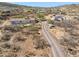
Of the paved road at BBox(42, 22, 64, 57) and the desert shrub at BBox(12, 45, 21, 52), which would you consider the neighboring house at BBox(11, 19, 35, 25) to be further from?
the desert shrub at BBox(12, 45, 21, 52)

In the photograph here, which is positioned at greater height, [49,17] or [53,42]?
[49,17]

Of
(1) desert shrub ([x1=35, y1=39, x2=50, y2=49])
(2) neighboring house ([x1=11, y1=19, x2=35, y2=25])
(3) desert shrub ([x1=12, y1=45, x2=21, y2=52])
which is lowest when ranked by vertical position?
(3) desert shrub ([x1=12, y1=45, x2=21, y2=52])

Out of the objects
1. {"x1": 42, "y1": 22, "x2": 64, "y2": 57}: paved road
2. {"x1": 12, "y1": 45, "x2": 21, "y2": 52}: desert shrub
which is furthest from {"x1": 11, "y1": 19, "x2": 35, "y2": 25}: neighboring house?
{"x1": 12, "y1": 45, "x2": 21, "y2": 52}: desert shrub

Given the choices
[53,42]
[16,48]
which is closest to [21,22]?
[16,48]

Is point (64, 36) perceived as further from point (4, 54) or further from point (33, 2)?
point (4, 54)

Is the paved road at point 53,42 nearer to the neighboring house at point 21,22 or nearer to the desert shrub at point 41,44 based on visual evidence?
the desert shrub at point 41,44

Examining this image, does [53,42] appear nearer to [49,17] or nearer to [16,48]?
[49,17]

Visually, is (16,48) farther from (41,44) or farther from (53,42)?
(53,42)

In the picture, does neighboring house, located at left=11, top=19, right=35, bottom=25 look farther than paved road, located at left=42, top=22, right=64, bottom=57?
Yes

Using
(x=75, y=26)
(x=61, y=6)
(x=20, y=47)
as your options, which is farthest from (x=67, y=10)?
(x=20, y=47)
